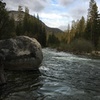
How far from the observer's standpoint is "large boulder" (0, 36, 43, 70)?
15.5 metres

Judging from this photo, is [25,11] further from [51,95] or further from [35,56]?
[51,95]

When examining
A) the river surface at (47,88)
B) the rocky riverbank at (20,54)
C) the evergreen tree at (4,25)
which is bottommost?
the river surface at (47,88)

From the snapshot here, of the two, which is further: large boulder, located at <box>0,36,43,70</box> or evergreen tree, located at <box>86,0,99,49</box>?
evergreen tree, located at <box>86,0,99,49</box>

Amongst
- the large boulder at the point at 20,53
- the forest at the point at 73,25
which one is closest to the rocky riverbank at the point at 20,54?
the large boulder at the point at 20,53

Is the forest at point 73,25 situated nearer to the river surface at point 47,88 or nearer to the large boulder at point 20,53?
the large boulder at point 20,53

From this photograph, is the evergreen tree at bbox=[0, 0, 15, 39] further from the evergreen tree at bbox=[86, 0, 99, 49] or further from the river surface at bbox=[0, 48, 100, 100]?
the evergreen tree at bbox=[86, 0, 99, 49]

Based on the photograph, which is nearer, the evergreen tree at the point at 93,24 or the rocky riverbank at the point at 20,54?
the rocky riverbank at the point at 20,54

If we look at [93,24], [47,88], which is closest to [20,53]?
[47,88]

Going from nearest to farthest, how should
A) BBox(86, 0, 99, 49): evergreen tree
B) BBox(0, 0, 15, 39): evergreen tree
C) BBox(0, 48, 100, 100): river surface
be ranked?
BBox(0, 48, 100, 100): river surface → BBox(0, 0, 15, 39): evergreen tree → BBox(86, 0, 99, 49): evergreen tree

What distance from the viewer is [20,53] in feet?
51.6

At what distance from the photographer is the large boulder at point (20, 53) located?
15461 millimetres

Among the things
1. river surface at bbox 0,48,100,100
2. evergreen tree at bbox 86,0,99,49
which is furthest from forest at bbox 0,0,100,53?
river surface at bbox 0,48,100,100

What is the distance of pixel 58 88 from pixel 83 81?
260 cm

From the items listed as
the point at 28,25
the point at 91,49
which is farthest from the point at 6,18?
the point at 28,25
